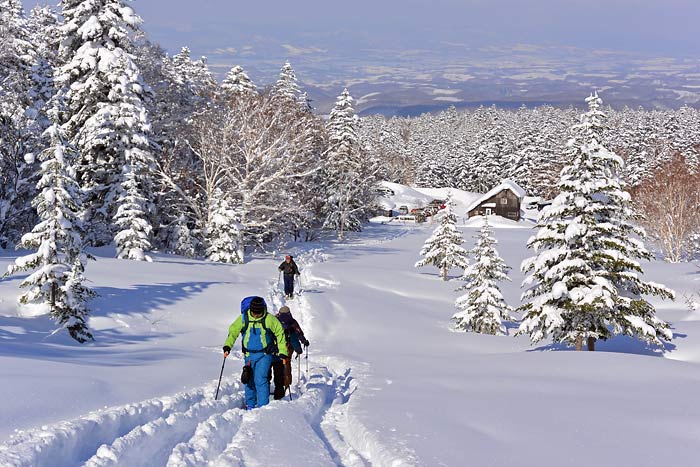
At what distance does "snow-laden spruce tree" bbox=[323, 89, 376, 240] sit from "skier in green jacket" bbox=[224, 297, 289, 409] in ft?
138

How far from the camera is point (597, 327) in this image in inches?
611

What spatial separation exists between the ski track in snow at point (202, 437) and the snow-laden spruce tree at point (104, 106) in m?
19.7

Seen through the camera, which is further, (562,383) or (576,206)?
(576,206)

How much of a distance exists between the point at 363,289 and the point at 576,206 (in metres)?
→ 11.8

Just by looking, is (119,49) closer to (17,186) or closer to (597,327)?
(17,186)

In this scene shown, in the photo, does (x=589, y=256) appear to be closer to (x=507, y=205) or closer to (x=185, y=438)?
(x=185, y=438)

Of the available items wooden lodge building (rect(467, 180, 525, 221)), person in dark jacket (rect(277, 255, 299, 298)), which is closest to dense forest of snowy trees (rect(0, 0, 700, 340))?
person in dark jacket (rect(277, 255, 299, 298))

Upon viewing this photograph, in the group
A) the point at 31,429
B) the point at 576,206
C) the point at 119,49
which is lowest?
the point at 31,429

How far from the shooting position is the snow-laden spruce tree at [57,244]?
11508mm

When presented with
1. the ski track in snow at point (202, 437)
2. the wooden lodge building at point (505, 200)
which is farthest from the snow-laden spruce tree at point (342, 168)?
the ski track in snow at point (202, 437)

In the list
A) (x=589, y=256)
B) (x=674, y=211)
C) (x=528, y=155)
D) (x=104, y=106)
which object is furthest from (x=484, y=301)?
(x=528, y=155)

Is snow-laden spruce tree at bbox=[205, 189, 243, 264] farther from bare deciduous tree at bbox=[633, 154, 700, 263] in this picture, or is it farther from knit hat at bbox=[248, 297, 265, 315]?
bare deciduous tree at bbox=[633, 154, 700, 263]

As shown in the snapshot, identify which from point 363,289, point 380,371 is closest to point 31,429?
point 380,371

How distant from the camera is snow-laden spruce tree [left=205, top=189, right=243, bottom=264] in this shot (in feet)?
93.0
